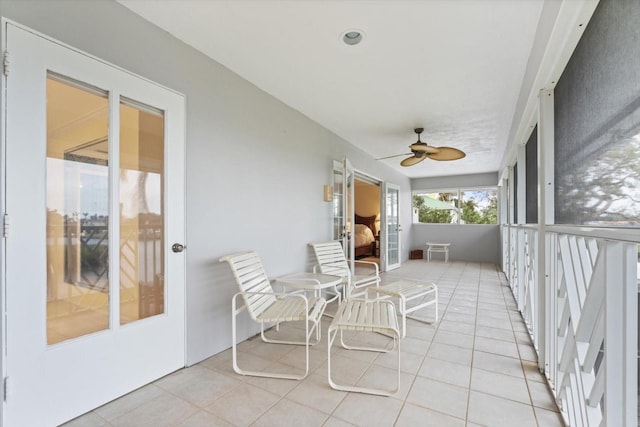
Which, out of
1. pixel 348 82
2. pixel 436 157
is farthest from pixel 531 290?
pixel 348 82

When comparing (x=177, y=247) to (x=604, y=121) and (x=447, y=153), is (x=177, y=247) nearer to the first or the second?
(x=604, y=121)

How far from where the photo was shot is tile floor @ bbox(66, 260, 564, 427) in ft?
5.47

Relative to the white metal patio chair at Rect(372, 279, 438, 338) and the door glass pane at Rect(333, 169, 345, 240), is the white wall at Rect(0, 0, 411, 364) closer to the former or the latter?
the door glass pane at Rect(333, 169, 345, 240)

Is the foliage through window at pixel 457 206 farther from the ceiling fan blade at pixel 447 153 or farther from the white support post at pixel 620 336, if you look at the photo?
the white support post at pixel 620 336

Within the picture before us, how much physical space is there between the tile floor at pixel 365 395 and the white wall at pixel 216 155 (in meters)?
0.40

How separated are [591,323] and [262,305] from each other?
2071 mm

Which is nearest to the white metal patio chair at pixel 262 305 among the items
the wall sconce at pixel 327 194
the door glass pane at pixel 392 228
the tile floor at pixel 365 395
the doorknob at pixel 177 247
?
the tile floor at pixel 365 395

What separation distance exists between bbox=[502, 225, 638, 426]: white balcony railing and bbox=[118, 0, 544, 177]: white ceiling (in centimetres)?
144

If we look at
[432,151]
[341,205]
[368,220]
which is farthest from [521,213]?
[368,220]

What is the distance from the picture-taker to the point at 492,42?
220 cm

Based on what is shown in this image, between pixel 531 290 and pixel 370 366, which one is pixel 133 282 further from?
pixel 531 290

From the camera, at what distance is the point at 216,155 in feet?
8.23

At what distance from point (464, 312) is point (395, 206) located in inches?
150

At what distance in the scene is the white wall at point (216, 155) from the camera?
5.76 feet
